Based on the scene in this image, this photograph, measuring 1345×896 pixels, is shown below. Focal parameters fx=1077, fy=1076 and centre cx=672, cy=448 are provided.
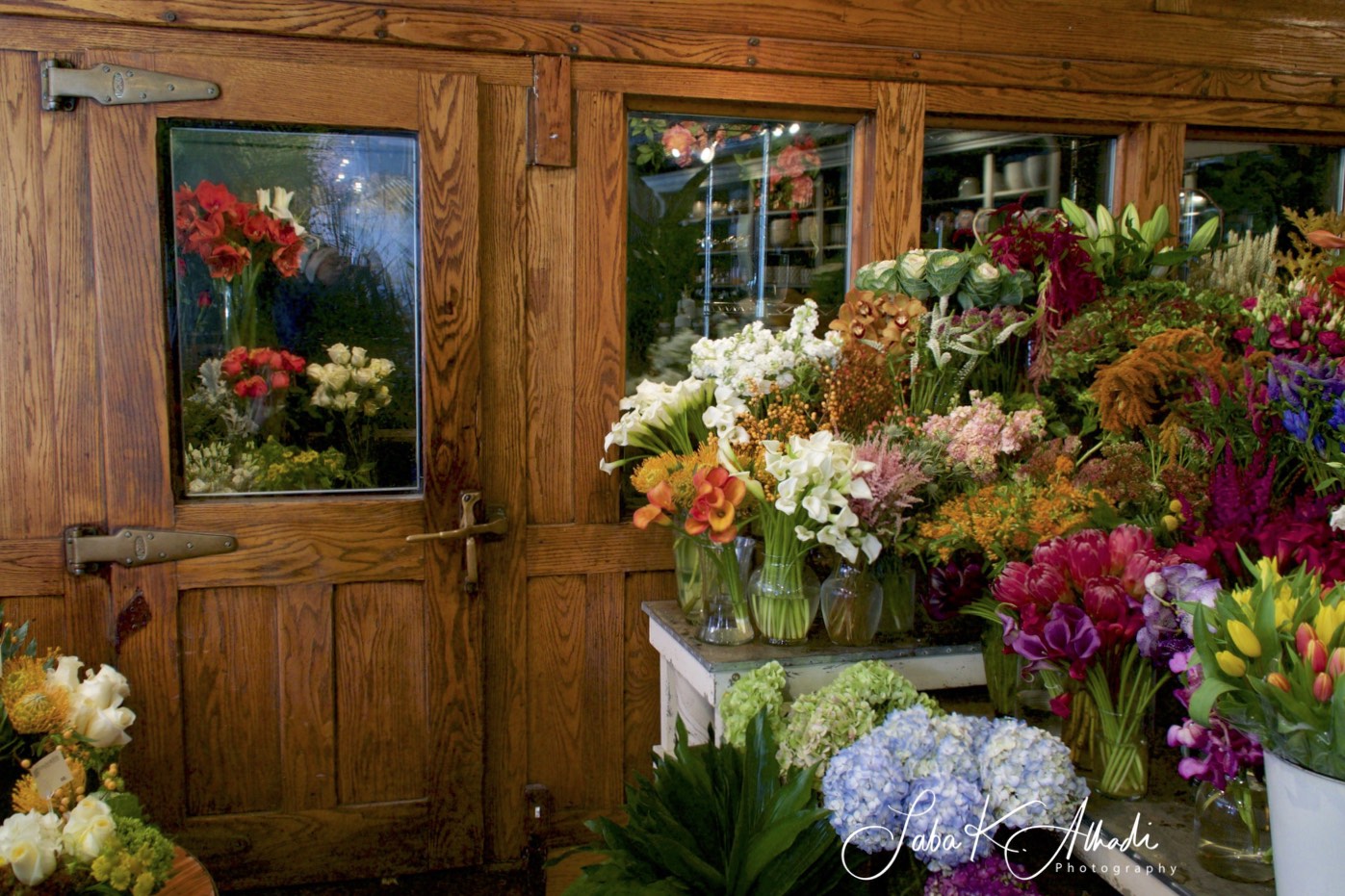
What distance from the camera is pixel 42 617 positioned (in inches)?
98.7

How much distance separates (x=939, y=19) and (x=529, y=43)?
1.10 metres

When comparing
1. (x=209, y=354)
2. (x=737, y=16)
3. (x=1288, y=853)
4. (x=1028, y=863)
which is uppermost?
(x=737, y=16)

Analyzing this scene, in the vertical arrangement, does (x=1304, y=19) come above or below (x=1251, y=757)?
above

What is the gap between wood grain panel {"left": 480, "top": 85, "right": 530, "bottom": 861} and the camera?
2.68m

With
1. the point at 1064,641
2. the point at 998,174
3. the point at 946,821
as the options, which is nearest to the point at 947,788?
the point at 946,821

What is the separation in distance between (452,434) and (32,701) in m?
1.19

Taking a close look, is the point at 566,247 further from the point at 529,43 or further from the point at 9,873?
the point at 9,873

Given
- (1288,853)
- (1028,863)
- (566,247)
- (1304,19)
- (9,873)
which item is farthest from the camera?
(1304,19)

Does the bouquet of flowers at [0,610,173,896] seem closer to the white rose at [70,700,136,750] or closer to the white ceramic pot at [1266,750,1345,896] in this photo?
the white rose at [70,700,136,750]

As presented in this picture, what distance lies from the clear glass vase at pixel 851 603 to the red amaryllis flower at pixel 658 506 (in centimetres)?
37

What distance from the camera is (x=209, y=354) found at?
2.57 meters

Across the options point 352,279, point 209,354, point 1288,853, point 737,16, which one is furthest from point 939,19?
point 1288,853

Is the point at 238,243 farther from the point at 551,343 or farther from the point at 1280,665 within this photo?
the point at 1280,665

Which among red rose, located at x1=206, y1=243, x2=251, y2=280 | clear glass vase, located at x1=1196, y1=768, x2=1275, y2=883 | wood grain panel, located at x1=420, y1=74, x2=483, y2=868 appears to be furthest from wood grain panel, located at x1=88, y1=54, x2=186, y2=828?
clear glass vase, located at x1=1196, y1=768, x2=1275, y2=883
